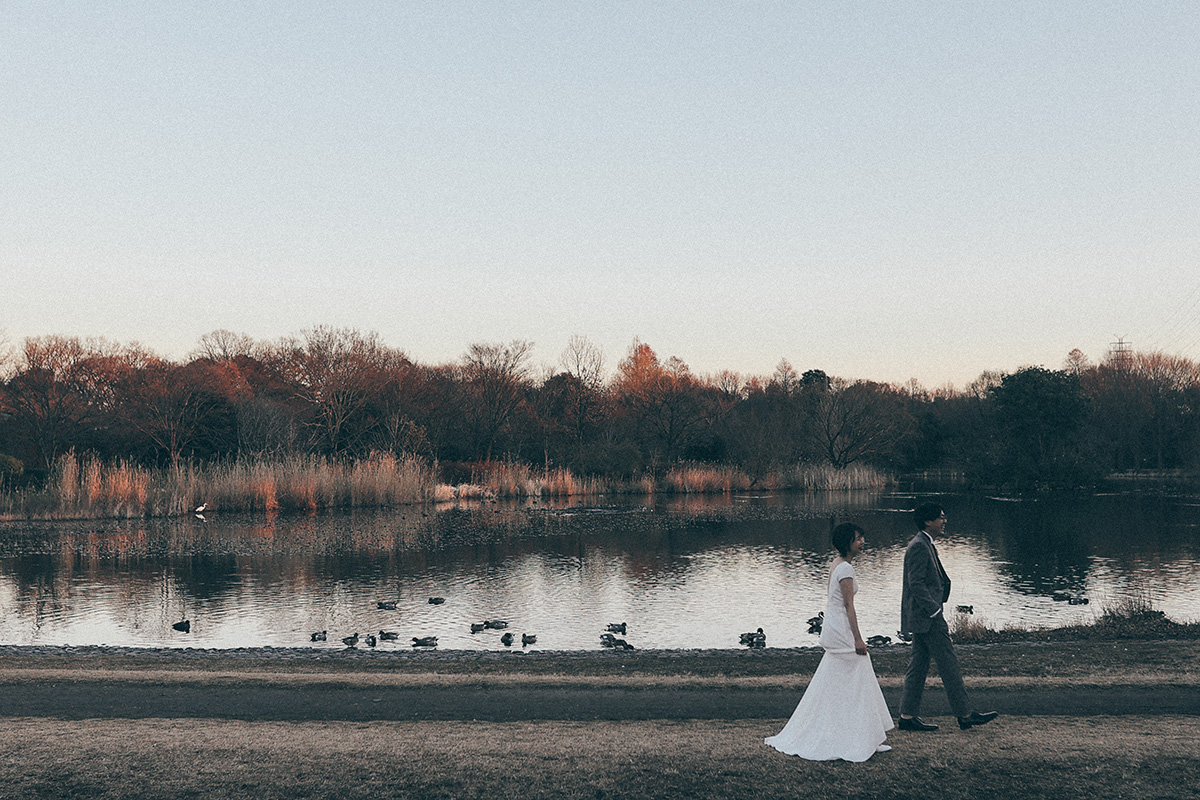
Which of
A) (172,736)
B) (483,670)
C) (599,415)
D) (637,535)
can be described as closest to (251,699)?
(172,736)

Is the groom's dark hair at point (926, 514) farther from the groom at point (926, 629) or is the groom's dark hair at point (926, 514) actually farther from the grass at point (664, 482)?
the grass at point (664, 482)

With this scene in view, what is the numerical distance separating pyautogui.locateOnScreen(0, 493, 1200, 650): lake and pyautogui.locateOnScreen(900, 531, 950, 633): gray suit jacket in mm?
7659

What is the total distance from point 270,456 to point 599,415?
33205 millimetres

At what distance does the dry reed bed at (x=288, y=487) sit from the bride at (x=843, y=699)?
3650 cm

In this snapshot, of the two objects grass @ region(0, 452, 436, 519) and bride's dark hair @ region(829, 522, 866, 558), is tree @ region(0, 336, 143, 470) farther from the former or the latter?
bride's dark hair @ region(829, 522, 866, 558)

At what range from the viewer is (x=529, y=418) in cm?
7019

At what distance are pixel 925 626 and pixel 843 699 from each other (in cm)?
118

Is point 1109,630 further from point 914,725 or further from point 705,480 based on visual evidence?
point 705,480

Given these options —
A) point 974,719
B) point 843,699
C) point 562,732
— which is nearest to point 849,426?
point 974,719

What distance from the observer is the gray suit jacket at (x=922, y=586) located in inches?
313

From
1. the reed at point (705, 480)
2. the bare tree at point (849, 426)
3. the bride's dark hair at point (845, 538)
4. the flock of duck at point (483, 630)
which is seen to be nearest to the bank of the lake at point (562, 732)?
the bride's dark hair at point (845, 538)

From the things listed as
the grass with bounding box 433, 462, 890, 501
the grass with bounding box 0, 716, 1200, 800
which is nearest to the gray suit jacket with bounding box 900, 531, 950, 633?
the grass with bounding box 0, 716, 1200, 800

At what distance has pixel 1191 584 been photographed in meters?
20.9

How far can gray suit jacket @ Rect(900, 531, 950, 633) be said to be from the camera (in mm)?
7945
